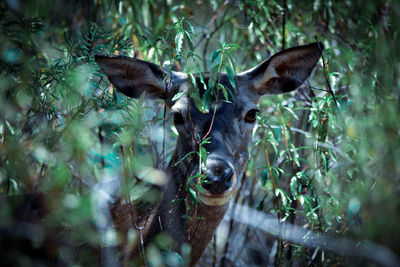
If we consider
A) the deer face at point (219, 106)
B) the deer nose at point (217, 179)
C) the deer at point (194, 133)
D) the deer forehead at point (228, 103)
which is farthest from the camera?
the deer forehead at point (228, 103)

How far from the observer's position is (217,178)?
127 inches

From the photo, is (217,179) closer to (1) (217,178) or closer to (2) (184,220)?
(1) (217,178)

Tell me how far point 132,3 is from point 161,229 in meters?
2.35

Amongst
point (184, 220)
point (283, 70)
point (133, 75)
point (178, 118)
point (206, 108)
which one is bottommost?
point (184, 220)

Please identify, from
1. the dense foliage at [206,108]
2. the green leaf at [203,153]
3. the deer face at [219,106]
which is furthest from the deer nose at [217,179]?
the dense foliage at [206,108]

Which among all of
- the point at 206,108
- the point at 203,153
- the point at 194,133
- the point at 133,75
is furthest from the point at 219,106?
the point at 133,75

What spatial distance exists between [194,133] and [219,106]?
0.41 meters

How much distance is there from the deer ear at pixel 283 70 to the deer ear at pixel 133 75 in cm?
105

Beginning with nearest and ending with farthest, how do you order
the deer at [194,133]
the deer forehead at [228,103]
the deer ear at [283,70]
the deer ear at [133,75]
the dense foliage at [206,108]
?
the dense foliage at [206,108]
the deer at [194,133]
the deer forehead at [228,103]
the deer ear at [133,75]
the deer ear at [283,70]

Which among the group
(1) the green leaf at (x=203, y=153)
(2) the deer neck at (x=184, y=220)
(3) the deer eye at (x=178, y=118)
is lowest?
(2) the deer neck at (x=184, y=220)

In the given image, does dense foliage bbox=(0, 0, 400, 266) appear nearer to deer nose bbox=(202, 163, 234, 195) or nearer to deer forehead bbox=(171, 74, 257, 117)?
deer forehead bbox=(171, 74, 257, 117)

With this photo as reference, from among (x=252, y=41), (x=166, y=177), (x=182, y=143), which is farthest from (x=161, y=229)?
(x=252, y=41)

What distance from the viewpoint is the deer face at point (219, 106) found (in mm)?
3336

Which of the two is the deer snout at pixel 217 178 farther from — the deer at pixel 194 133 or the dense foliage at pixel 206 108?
the dense foliage at pixel 206 108
